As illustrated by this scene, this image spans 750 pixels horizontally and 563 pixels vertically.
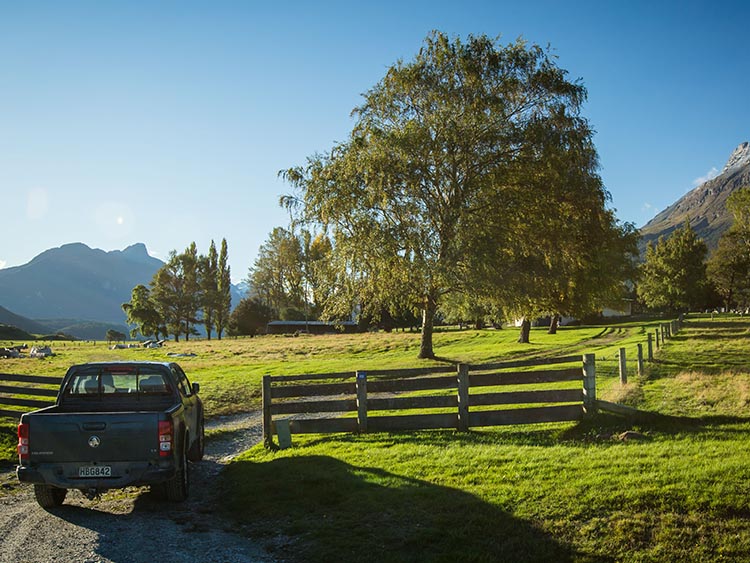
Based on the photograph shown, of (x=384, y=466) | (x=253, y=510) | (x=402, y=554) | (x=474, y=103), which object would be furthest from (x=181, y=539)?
(x=474, y=103)

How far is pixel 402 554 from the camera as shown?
253 inches

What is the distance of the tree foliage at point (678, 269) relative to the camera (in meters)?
83.3

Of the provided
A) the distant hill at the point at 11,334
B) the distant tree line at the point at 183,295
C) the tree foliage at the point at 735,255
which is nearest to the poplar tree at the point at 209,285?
the distant tree line at the point at 183,295

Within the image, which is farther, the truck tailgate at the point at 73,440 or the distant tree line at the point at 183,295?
the distant tree line at the point at 183,295

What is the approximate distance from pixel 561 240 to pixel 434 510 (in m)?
24.9

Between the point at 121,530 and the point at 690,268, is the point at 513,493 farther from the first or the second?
the point at 690,268

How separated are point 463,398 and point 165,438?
6085mm

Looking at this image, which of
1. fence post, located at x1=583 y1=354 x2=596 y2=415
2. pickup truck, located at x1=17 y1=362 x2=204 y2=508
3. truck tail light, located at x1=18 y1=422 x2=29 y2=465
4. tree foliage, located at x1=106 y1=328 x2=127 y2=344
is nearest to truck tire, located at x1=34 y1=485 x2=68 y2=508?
pickup truck, located at x1=17 y1=362 x2=204 y2=508

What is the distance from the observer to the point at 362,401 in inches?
500

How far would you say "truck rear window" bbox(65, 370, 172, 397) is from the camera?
396 inches

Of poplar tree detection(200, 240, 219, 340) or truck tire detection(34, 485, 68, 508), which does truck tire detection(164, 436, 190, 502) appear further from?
poplar tree detection(200, 240, 219, 340)

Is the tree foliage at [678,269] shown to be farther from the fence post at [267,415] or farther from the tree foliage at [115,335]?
the tree foliage at [115,335]

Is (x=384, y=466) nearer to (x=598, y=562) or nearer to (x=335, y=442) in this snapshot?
(x=335, y=442)

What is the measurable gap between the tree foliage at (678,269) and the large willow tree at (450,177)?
195 ft
